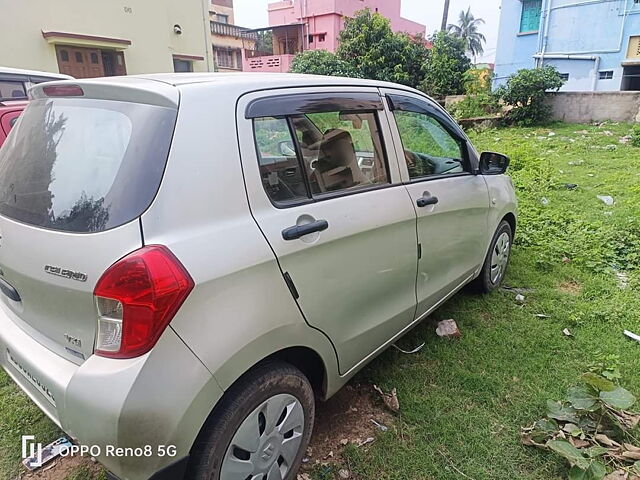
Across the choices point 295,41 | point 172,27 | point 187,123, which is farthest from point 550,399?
point 295,41

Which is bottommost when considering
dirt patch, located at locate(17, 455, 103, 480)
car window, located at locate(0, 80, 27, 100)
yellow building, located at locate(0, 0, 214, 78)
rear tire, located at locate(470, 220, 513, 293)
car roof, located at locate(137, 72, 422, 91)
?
dirt patch, located at locate(17, 455, 103, 480)

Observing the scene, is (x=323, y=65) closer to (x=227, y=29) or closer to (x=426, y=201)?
(x=426, y=201)

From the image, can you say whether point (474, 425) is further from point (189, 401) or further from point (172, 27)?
point (172, 27)

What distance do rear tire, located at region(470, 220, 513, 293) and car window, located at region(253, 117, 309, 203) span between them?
2149 millimetres

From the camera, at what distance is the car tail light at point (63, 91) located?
177 centimetres

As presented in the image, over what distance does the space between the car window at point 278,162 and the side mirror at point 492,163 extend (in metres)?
1.77

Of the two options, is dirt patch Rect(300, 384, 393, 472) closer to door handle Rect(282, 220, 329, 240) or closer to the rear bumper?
the rear bumper

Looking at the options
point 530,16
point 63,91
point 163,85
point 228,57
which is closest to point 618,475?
point 163,85

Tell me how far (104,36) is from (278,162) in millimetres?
16589

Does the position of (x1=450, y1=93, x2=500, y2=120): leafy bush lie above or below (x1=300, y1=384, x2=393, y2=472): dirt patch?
above

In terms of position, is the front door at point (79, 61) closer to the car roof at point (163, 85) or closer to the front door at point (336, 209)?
the car roof at point (163, 85)

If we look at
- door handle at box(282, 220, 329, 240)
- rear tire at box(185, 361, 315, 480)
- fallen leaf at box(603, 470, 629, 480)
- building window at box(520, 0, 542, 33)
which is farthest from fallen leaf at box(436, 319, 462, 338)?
building window at box(520, 0, 542, 33)

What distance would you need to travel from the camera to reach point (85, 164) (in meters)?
1.62

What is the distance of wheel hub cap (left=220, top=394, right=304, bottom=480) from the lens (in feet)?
5.49
